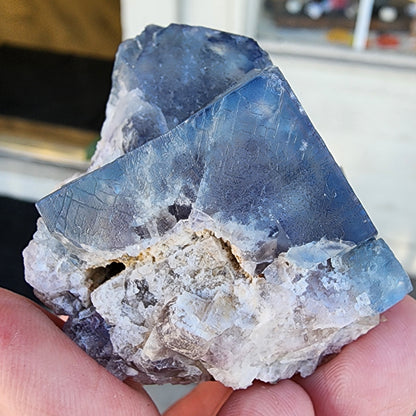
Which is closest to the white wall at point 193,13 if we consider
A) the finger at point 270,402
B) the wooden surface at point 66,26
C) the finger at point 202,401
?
the finger at point 202,401

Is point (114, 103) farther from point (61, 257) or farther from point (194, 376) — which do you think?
point (194, 376)

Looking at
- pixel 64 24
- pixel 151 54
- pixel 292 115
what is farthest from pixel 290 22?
pixel 64 24

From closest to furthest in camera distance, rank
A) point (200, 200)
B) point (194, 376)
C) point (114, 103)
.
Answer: point (200, 200), point (194, 376), point (114, 103)

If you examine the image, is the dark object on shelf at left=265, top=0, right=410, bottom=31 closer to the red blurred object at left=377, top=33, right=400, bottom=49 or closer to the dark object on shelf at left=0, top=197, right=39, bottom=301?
the red blurred object at left=377, top=33, right=400, bottom=49

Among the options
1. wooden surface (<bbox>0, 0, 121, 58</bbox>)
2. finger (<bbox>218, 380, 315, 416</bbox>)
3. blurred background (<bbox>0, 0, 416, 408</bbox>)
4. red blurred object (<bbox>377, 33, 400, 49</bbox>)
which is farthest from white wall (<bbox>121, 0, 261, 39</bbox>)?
wooden surface (<bbox>0, 0, 121, 58</bbox>)

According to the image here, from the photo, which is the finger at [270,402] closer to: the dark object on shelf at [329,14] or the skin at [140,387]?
the skin at [140,387]

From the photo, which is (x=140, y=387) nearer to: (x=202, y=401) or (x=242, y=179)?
(x=202, y=401)
